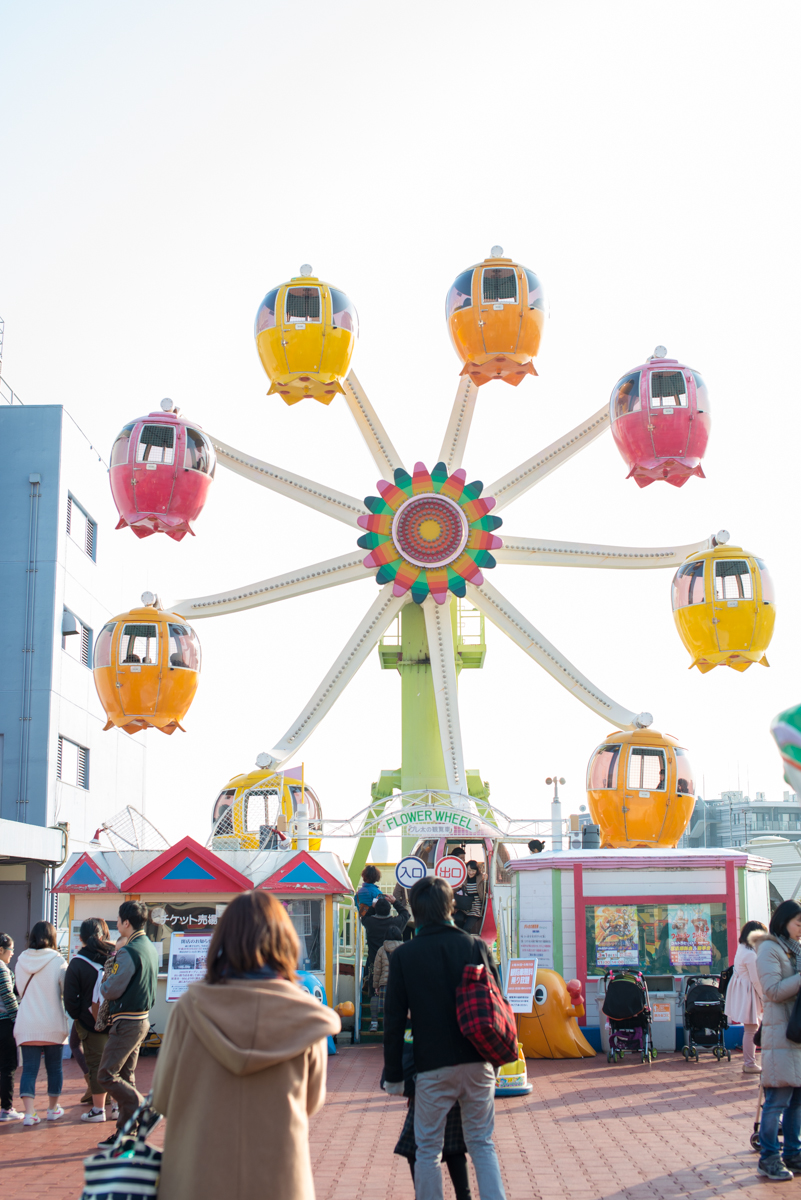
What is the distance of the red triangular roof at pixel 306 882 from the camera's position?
48.0 ft

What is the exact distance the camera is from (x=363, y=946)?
1608 centimetres

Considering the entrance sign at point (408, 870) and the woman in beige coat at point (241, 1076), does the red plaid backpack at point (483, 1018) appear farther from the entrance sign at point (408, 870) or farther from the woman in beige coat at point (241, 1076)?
the entrance sign at point (408, 870)

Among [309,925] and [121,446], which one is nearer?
[309,925]

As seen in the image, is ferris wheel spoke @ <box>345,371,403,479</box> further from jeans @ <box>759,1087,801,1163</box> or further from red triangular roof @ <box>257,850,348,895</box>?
jeans @ <box>759,1087,801,1163</box>

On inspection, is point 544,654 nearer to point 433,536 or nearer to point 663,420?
point 433,536

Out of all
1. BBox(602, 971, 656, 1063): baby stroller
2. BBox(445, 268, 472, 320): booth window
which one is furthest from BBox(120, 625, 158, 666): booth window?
BBox(602, 971, 656, 1063): baby stroller

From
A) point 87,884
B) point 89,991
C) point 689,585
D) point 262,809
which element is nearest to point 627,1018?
point 89,991

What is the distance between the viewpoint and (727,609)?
62.2ft

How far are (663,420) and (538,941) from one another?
909 cm

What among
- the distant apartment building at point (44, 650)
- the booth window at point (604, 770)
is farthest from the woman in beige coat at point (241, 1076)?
the distant apartment building at point (44, 650)

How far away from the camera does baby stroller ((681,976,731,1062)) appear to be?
12.7 metres

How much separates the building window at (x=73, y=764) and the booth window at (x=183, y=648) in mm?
9947

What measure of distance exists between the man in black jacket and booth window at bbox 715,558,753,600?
1448cm

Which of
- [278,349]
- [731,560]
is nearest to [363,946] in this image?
[731,560]
